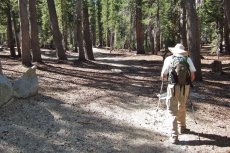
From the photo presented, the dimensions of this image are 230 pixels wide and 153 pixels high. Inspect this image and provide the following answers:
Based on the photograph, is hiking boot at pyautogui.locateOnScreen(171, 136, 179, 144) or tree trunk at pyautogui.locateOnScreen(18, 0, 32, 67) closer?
hiking boot at pyautogui.locateOnScreen(171, 136, 179, 144)

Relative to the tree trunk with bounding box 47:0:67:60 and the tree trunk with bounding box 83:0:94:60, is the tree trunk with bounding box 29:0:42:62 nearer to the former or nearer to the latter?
the tree trunk with bounding box 47:0:67:60

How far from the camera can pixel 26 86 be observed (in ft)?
24.9

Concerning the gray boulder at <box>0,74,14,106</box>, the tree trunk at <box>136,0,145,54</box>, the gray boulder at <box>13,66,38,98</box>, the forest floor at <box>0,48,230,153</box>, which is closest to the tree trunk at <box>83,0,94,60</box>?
the tree trunk at <box>136,0,145,54</box>

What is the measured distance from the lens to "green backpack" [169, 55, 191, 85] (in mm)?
4879

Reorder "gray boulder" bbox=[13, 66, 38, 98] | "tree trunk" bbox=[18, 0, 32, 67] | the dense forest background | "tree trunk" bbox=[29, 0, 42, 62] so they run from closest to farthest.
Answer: "gray boulder" bbox=[13, 66, 38, 98] → the dense forest background → "tree trunk" bbox=[18, 0, 32, 67] → "tree trunk" bbox=[29, 0, 42, 62]

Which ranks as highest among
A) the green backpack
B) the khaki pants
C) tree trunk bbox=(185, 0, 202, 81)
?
tree trunk bbox=(185, 0, 202, 81)

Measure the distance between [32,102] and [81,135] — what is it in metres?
2.80

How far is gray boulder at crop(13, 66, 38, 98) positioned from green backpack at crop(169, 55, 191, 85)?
4.91m

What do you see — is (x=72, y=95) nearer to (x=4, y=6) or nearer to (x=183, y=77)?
(x=183, y=77)

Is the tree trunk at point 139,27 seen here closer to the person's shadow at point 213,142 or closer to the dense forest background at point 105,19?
the dense forest background at point 105,19

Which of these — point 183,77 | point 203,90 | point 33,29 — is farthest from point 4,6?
point 183,77

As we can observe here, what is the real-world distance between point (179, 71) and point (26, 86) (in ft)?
17.0

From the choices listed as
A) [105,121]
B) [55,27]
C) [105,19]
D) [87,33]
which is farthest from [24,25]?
[105,19]

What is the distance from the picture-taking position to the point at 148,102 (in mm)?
8133
